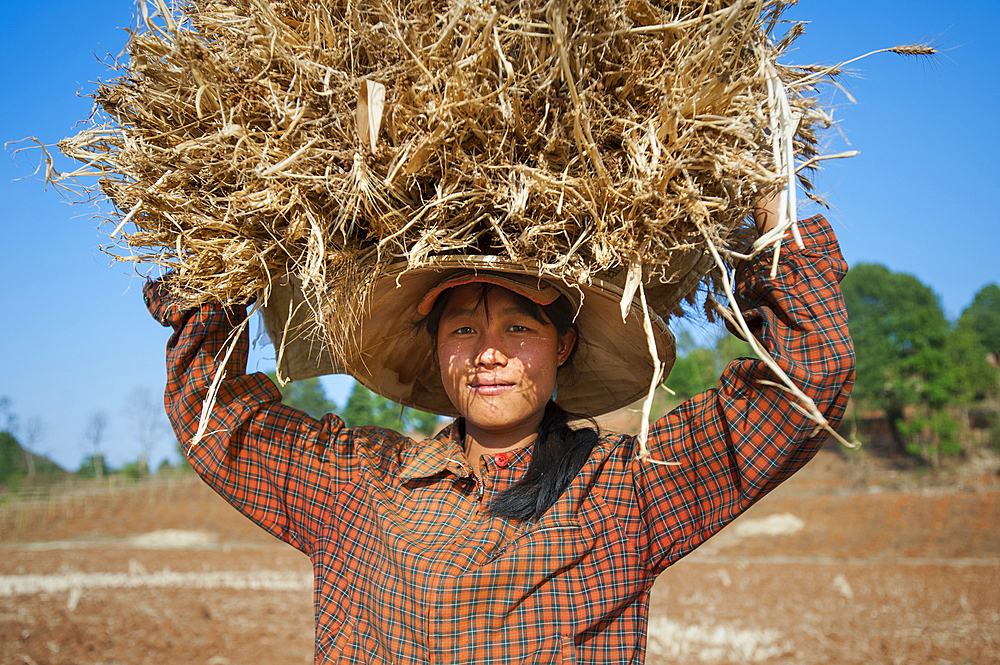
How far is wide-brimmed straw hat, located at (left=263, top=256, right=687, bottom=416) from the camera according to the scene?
148 cm

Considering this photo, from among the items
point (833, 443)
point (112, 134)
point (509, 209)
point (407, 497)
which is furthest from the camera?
point (833, 443)

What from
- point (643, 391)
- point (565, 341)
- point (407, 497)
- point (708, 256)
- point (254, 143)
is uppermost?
point (254, 143)

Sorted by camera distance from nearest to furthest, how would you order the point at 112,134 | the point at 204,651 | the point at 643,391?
the point at 112,134
the point at 643,391
the point at 204,651

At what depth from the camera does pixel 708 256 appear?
4.63ft

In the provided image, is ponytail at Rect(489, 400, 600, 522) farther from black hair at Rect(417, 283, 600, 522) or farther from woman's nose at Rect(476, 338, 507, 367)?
woman's nose at Rect(476, 338, 507, 367)

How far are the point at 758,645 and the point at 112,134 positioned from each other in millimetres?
8196

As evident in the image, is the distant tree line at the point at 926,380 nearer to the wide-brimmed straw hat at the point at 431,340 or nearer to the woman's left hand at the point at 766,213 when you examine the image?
the wide-brimmed straw hat at the point at 431,340

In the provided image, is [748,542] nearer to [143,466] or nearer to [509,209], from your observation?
[509,209]

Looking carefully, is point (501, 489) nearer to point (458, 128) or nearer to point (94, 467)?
point (458, 128)

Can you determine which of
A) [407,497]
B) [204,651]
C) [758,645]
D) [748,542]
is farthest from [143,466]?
[407,497]

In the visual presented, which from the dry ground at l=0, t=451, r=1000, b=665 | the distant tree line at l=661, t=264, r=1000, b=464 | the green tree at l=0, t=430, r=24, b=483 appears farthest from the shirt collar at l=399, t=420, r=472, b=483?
the green tree at l=0, t=430, r=24, b=483

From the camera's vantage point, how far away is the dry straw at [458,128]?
1.12 meters

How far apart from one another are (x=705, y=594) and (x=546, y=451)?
33.5 feet

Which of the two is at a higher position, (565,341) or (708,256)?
(708,256)
